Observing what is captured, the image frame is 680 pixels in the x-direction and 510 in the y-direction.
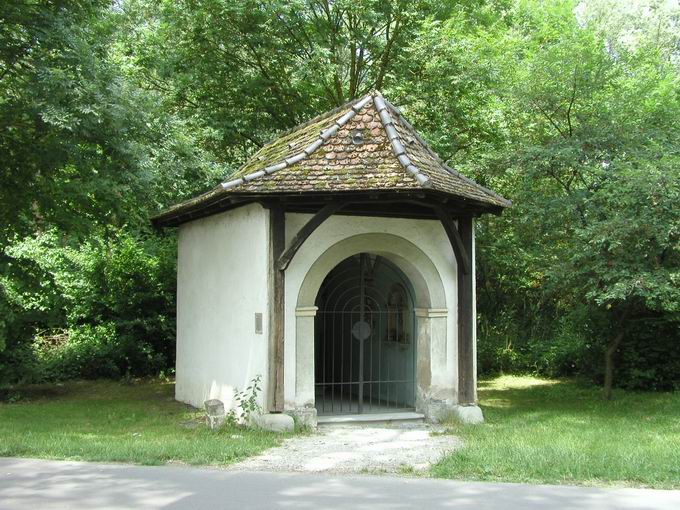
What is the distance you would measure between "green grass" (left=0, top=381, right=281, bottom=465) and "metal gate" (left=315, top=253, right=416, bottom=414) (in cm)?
229

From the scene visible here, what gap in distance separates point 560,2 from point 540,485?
802 inches

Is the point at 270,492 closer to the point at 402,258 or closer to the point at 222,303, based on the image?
the point at 402,258

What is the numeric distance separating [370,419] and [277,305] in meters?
2.13

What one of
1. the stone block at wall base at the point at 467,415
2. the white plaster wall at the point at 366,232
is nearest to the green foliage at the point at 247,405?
the white plaster wall at the point at 366,232

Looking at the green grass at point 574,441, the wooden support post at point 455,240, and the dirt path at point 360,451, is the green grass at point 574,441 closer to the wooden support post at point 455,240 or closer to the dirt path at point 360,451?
the dirt path at point 360,451

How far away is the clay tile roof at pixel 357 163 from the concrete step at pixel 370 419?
126 inches

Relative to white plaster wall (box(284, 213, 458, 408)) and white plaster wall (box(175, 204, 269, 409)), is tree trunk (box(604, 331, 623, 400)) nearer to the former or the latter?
Answer: white plaster wall (box(284, 213, 458, 408))

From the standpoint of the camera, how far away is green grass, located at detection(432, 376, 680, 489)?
6.68 m

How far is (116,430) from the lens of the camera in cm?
949

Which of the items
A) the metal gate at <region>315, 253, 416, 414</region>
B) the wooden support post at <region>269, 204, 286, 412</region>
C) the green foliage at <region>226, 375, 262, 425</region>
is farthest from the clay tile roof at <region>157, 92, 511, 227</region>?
the green foliage at <region>226, 375, 262, 425</region>

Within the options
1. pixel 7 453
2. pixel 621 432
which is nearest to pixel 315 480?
pixel 7 453

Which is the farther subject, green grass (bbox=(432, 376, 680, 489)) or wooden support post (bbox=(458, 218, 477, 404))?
wooden support post (bbox=(458, 218, 477, 404))

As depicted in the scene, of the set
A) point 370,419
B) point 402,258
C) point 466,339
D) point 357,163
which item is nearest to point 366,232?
point 402,258

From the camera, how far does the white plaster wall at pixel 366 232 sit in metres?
9.61
